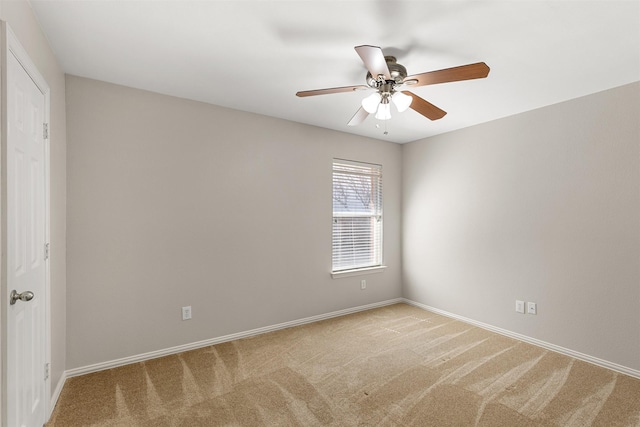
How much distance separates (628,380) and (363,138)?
139 inches

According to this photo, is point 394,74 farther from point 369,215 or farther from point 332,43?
point 369,215

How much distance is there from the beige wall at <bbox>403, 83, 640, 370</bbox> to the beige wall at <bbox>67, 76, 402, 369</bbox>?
1.46m

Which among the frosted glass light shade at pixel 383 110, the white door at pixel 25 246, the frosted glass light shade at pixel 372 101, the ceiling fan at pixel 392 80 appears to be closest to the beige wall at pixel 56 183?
the white door at pixel 25 246

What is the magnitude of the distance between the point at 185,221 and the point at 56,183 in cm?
101

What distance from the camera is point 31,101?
67.9 inches

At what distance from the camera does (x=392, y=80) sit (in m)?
2.04

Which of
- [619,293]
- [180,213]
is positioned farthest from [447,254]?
[180,213]

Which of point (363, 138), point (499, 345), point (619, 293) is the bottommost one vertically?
point (499, 345)

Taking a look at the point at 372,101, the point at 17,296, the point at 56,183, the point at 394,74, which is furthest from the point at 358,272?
the point at 17,296

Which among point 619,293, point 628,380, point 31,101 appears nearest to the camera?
point 31,101

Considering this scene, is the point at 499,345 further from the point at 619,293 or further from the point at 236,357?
the point at 236,357

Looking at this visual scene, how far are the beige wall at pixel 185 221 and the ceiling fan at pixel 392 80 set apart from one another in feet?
4.56

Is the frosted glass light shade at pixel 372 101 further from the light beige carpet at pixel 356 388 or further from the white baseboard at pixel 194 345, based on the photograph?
the white baseboard at pixel 194 345

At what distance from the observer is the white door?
1.41 metres
